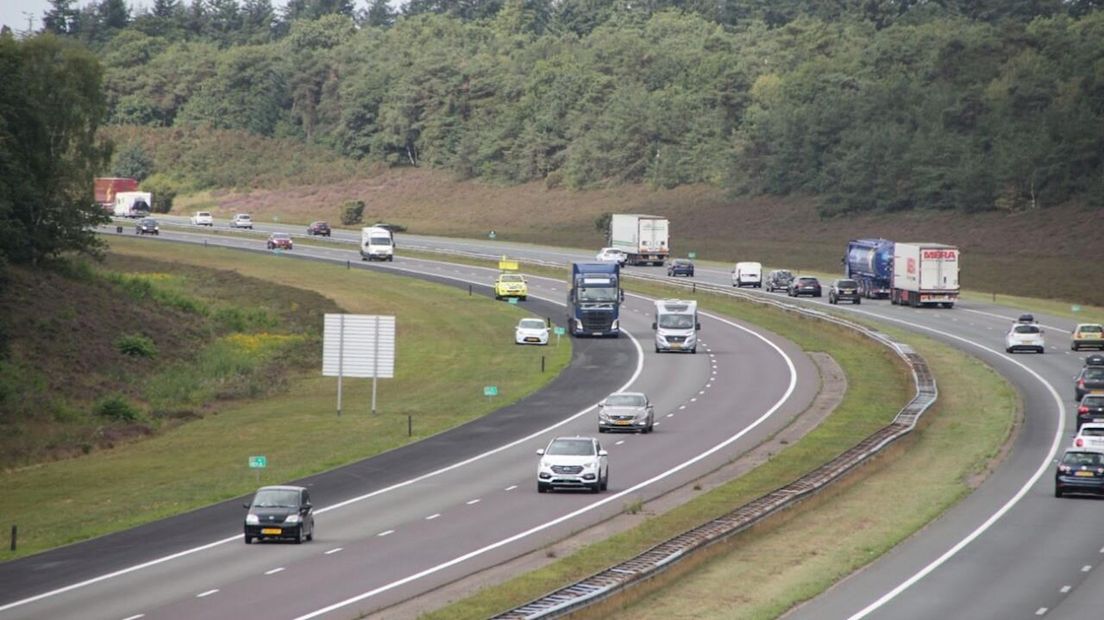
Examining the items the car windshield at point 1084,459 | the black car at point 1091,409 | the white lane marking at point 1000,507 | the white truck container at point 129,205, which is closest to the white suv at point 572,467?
the white lane marking at point 1000,507

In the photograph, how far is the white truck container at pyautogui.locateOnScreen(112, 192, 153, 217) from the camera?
609 ft

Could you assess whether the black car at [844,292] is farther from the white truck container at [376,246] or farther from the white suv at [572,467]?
the white suv at [572,467]

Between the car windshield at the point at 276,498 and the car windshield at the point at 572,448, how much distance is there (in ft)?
33.3

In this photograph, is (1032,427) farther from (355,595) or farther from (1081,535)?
(355,595)

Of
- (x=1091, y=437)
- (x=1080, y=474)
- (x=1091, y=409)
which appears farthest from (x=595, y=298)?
(x=1080, y=474)

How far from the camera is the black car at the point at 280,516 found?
4231 centimetres

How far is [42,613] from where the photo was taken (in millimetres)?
34625

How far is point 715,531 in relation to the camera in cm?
4091

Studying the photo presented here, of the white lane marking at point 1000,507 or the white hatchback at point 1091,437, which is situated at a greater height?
the white hatchback at point 1091,437

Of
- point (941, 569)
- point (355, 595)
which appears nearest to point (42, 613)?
point (355, 595)

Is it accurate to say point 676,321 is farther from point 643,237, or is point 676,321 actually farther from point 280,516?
point 643,237

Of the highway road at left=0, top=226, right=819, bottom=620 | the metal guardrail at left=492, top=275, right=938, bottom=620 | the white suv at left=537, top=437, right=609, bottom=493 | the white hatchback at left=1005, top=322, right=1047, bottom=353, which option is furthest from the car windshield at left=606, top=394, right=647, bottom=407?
the white hatchback at left=1005, top=322, right=1047, bottom=353

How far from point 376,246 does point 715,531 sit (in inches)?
4011

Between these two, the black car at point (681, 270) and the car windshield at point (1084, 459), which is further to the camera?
the black car at point (681, 270)
